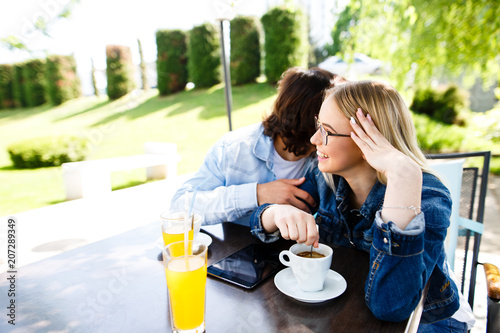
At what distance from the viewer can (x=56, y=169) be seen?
7.27 m

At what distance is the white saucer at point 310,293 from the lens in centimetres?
92

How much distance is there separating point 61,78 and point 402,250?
12.4 meters

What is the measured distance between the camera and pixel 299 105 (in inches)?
67.5

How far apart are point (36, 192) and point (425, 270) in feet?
22.1

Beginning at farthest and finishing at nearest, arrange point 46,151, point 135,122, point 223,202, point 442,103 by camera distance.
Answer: point 135,122
point 442,103
point 46,151
point 223,202

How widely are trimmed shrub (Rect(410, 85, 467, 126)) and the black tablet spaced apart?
10124 millimetres

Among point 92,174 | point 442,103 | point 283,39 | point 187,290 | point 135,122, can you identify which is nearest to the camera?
point 187,290

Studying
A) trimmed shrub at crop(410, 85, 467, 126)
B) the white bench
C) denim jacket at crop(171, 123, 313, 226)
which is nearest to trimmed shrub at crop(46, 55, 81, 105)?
the white bench

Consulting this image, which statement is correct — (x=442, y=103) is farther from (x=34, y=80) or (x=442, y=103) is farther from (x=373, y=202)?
(x=34, y=80)

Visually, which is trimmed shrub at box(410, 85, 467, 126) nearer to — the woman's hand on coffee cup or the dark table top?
the woman's hand on coffee cup

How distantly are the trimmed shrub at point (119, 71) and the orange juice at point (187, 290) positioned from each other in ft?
37.3

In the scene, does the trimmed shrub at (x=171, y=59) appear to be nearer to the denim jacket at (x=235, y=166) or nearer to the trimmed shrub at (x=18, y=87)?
the trimmed shrub at (x=18, y=87)

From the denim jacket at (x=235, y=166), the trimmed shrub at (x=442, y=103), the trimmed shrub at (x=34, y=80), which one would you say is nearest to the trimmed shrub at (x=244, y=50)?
the trimmed shrub at (x=442, y=103)

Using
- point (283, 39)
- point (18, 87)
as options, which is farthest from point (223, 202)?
point (18, 87)
